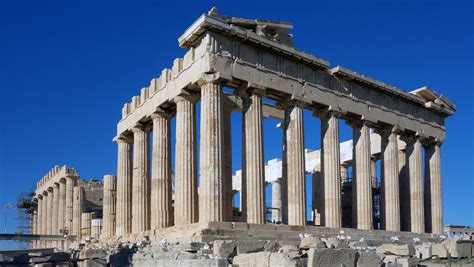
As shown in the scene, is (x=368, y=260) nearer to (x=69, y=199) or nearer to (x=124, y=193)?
(x=124, y=193)

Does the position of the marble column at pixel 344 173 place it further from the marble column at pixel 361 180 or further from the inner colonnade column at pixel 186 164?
the inner colonnade column at pixel 186 164

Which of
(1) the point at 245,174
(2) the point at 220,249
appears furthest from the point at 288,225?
(2) the point at 220,249

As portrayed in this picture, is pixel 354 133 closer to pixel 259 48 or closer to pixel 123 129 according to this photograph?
pixel 259 48

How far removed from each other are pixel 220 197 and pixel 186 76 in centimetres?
602

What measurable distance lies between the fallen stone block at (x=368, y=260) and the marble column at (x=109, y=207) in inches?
1032

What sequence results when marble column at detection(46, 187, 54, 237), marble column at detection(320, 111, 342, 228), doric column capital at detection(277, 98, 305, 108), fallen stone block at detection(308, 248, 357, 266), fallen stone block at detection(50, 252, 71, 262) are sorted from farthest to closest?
marble column at detection(46, 187, 54, 237), marble column at detection(320, 111, 342, 228), doric column capital at detection(277, 98, 305, 108), fallen stone block at detection(50, 252, 71, 262), fallen stone block at detection(308, 248, 357, 266)

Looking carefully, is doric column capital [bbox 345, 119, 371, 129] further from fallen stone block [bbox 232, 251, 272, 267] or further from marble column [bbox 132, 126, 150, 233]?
fallen stone block [bbox 232, 251, 272, 267]

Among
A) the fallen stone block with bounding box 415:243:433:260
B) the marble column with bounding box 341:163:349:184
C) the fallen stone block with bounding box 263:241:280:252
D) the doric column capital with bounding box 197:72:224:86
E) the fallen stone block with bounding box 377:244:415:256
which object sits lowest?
the fallen stone block with bounding box 415:243:433:260

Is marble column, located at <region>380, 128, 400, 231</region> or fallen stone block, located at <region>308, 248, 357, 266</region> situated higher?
marble column, located at <region>380, 128, 400, 231</region>

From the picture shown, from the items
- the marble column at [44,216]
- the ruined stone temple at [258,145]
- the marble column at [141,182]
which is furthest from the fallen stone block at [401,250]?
the marble column at [44,216]

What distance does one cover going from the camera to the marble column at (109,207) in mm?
40562

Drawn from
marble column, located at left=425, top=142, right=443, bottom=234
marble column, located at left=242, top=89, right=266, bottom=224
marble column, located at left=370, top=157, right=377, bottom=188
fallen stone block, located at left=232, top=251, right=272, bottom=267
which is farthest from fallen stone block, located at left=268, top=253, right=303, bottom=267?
marble column, located at left=370, top=157, right=377, bottom=188

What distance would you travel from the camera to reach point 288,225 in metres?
29.9

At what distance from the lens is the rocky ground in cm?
1569
